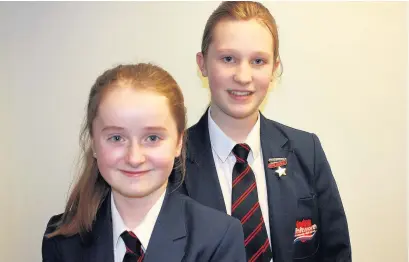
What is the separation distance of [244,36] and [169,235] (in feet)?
Result: 1.91

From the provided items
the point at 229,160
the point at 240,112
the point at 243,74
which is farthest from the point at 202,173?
the point at 243,74

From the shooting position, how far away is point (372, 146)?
1.88 metres

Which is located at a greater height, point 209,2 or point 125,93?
point 209,2

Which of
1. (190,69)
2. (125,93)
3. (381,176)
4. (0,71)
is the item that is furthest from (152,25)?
(381,176)

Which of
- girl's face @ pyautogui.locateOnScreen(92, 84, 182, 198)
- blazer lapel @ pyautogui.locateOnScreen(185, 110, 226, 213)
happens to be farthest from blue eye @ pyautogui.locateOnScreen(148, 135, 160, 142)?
blazer lapel @ pyautogui.locateOnScreen(185, 110, 226, 213)

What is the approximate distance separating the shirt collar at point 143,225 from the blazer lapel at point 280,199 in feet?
1.17

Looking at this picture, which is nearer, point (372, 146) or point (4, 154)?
point (4, 154)

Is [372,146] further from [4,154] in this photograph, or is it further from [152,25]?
[4,154]

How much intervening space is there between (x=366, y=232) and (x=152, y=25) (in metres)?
1.19

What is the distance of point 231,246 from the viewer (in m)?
1.17

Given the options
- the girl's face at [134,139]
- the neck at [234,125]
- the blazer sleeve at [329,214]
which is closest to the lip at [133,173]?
the girl's face at [134,139]

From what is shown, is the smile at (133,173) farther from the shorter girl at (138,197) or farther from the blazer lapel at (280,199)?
the blazer lapel at (280,199)

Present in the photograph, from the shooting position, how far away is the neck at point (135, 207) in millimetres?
1188

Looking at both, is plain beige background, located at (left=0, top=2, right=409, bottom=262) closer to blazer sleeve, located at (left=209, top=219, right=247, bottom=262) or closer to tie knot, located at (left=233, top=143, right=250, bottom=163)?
tie knot, located at (left=233, top=143, right=250, bottom=163)
